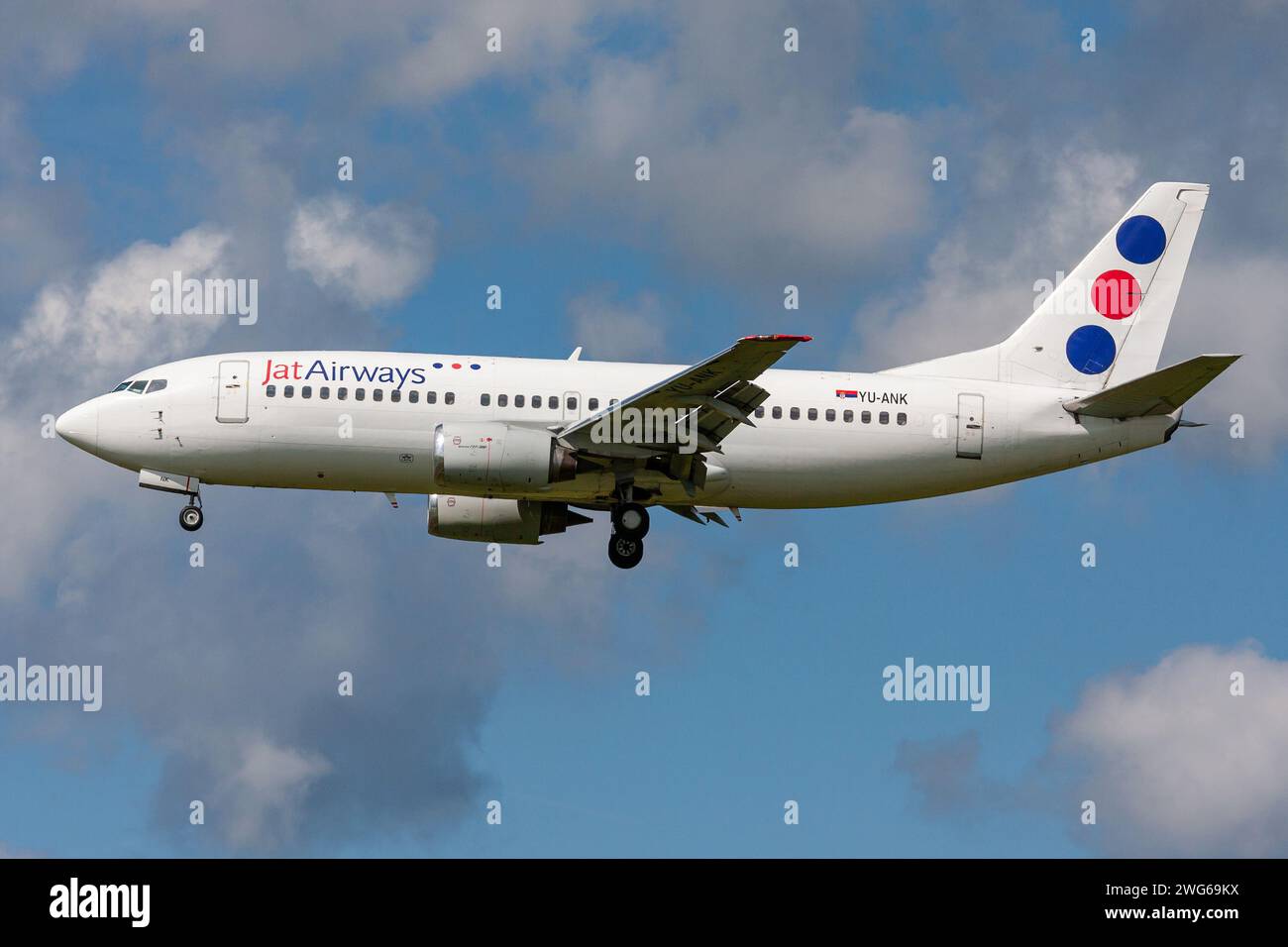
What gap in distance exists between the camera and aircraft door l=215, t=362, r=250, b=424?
4688 cm

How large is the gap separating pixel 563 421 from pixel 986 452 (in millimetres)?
11239

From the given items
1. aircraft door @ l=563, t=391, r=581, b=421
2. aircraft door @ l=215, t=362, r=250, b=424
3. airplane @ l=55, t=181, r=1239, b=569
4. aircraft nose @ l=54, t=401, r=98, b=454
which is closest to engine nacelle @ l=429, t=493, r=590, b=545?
airplane @ l=55, t=181, r=1239, b=569

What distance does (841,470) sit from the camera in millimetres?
48219

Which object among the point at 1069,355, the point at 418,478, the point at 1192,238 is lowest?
the point at 418,478

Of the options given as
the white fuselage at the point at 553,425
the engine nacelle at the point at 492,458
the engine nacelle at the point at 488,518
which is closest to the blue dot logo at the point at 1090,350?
the white fuselage at the point at 553,425

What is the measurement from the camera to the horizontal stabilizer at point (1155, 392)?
150 feet

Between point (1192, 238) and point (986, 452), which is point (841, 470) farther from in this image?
point (1192, 238)

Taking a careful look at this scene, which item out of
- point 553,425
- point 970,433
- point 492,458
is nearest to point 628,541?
point 553,425

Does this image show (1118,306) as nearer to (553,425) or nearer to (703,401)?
(703,401)

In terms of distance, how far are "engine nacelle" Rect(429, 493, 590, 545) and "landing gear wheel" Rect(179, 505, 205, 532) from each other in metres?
6.42

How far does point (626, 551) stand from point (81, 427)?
14.4m

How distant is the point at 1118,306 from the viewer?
52844mm

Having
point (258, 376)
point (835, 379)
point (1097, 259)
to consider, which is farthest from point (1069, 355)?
point (258, 376)

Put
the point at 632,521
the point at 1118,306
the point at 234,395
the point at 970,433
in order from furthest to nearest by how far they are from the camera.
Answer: the point at 1118,306 < the point at 970,433 < the point at 632,521 < the point at 234,395
